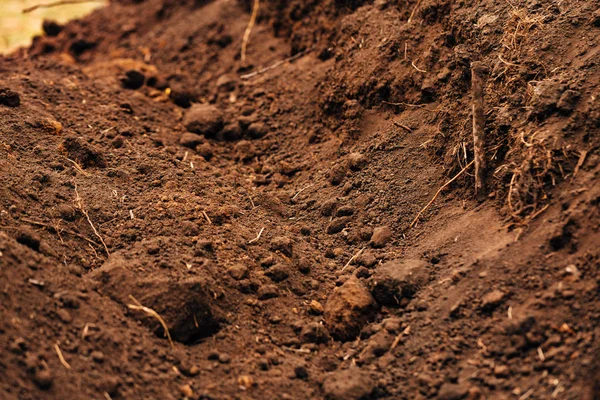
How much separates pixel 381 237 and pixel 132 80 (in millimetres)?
2242

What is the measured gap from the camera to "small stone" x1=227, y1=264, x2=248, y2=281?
3.25 meters

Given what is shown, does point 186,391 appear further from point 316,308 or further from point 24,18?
point 24,18

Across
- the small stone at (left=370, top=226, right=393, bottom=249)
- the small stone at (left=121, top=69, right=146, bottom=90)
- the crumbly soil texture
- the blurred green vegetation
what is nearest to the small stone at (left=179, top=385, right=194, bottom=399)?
the crumbly soil texture

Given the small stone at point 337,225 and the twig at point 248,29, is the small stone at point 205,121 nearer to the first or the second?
the twig at point 248,29

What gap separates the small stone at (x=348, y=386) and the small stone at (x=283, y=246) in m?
0.75

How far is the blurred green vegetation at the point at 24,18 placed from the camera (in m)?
6.46

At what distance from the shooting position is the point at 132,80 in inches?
197

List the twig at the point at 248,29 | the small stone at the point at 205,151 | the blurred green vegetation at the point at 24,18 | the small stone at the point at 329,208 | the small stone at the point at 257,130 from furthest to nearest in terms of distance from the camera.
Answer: the blurred green vegetation at the point at 24,18
the twig at the point at 248,29
the small stone at the point at 257,130
the small stone at the point at 205,151
the small stone at the point at 329,208

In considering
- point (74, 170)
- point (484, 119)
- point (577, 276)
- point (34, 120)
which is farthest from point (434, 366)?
point (34, 120)

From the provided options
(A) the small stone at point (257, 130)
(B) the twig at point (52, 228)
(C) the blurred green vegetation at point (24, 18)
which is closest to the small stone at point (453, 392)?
(B) the twig at point (52, 228)

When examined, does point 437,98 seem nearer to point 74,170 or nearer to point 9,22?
point 74,170

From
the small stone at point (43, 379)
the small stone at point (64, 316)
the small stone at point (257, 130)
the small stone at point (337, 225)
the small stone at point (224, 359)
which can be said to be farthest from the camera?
the small stone at point (257, 130)

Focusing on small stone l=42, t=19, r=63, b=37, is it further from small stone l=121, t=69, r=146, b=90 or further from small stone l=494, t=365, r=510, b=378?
small stone l=494, t=365, r=510, b=378

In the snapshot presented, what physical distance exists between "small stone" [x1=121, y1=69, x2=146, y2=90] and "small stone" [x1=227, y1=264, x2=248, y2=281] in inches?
83.7
